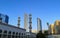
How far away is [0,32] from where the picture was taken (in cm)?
2747

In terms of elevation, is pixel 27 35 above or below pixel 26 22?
below

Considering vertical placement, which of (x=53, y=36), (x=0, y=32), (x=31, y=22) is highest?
(x=31, y=22)

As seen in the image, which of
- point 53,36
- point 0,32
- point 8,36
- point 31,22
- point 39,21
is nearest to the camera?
point 0,32

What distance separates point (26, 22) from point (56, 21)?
28.5m

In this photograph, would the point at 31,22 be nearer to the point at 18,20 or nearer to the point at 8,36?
the point at 18,20

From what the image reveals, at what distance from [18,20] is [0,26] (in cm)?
3886

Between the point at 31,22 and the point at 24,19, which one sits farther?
the point at 24,19

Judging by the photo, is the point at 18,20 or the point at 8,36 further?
the point at 18,20

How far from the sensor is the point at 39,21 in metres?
82.7

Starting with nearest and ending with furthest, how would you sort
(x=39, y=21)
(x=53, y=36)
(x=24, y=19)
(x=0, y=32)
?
(x=0, y=32) < (x=53, y=36) < (x=24, y=19) < (x=39, y=21)

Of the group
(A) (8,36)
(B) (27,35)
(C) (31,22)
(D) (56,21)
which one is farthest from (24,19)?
(A) (8,36)

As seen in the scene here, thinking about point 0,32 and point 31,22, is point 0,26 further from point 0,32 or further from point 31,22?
point 31,22

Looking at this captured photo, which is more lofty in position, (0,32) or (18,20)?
(18,20)

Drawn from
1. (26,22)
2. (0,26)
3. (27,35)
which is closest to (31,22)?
(26,22)
